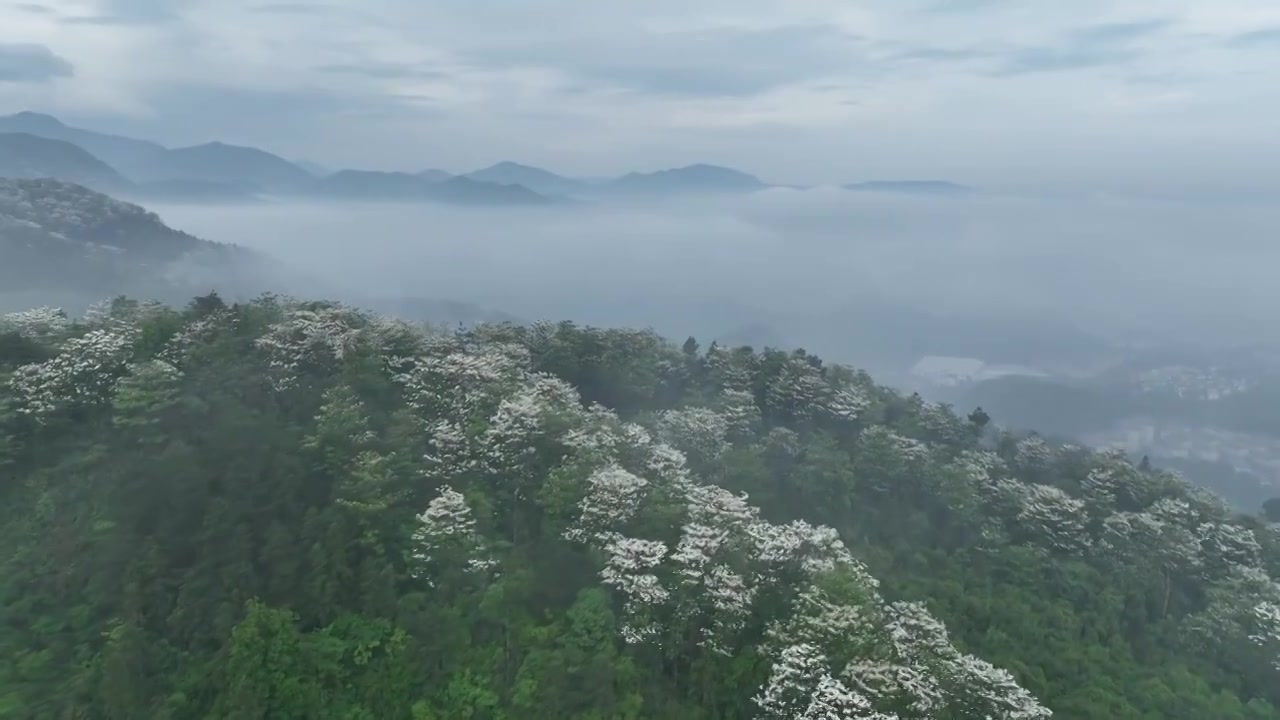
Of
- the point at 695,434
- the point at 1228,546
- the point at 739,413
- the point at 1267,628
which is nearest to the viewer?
the point at 1267,628

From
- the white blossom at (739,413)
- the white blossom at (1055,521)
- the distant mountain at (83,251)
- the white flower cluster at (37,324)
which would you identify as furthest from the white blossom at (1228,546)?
the distant mountain at (83,251)

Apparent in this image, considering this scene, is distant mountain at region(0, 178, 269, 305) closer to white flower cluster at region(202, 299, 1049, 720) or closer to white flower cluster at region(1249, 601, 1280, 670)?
white flower cluster at region(202, 299, 1049, 720)

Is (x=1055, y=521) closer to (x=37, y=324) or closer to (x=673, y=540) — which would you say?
(x=673, y=540)

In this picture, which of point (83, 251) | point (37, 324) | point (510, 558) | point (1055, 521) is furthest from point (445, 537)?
point (83, 251)

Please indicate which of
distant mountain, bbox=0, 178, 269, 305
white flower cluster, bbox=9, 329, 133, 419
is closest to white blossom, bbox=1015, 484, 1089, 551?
white flower cluster, bbox=9, 329, 133, 419

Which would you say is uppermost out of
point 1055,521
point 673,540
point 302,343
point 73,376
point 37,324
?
point 37,324

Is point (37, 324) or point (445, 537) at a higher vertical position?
point (37, 324)

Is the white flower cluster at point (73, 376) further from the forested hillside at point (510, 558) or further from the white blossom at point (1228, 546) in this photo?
the white blossom at point (1228, 546)
